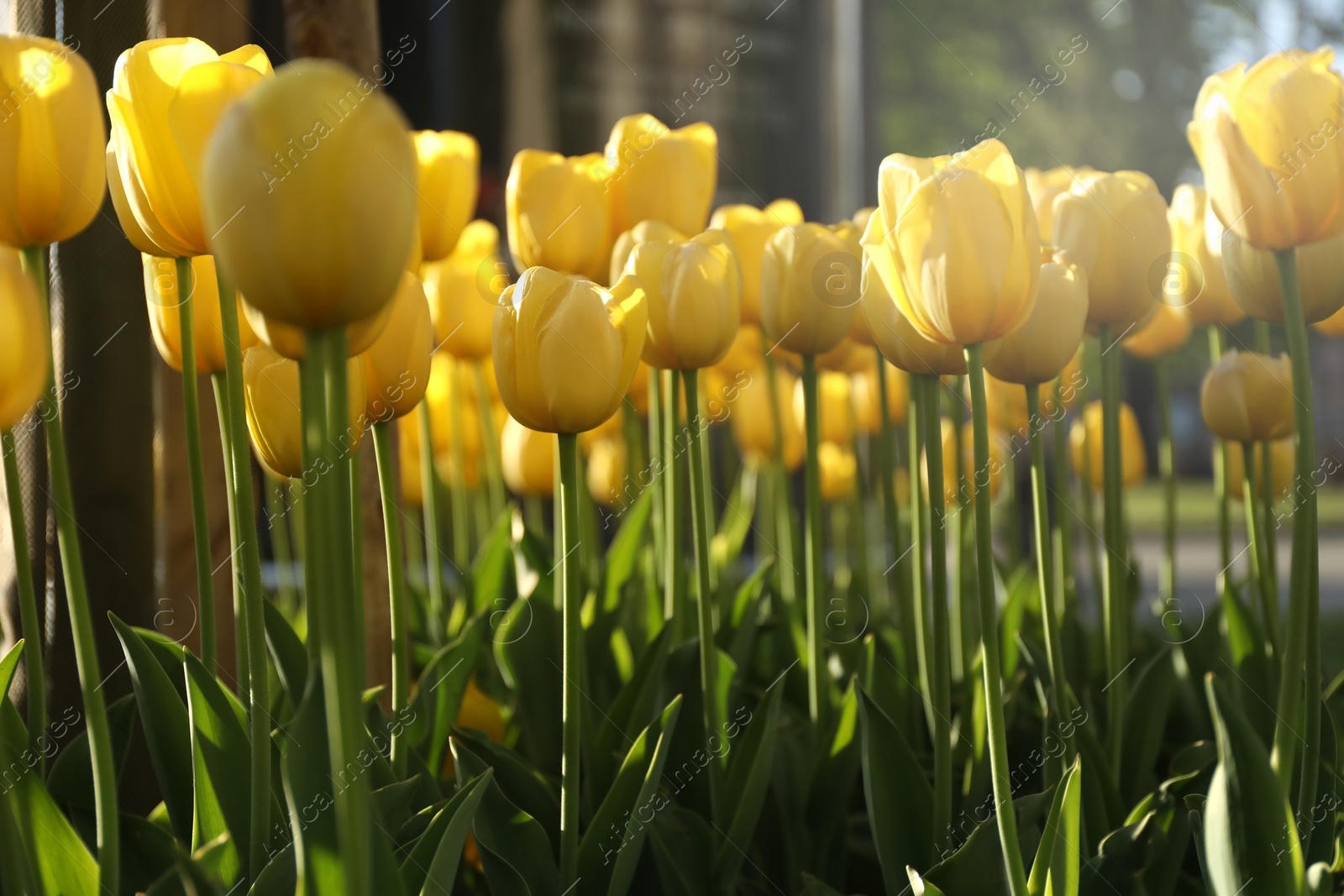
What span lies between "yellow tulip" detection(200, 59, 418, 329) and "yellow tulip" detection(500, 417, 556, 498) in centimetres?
75

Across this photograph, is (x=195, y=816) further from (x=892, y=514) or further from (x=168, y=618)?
(x=892, y=514)

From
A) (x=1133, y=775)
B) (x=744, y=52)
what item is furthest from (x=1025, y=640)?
(x=744, y=52)

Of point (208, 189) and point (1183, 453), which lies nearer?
point (208, 189)

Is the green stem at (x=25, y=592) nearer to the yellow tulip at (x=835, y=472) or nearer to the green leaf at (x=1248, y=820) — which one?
the green leaf at (x=1248, y=820)

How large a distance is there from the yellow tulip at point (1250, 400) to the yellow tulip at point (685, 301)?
36cm

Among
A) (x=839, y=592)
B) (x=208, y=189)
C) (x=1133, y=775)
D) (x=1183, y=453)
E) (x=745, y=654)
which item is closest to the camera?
(x=208, y=189)

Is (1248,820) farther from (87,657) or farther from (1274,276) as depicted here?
(87,657)

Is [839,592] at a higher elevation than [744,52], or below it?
below

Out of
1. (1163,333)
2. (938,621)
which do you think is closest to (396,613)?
(938,621)

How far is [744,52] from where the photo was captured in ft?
7.93

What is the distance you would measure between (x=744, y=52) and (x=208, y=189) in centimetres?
233

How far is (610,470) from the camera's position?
4.55ft

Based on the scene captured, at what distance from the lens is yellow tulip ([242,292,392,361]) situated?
0.29m

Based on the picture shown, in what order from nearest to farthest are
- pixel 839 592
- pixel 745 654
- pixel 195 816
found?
pixel 195 816 → pixel 745 654 → pixel 839 592
